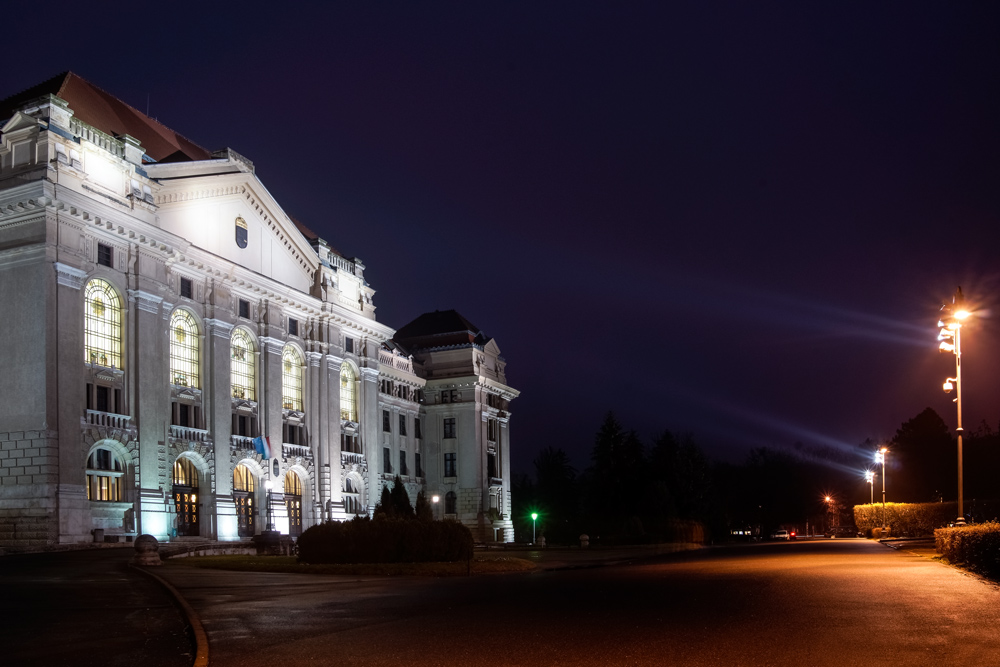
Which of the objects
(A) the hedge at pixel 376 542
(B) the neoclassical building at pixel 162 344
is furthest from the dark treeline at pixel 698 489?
(A) the hedge at pixel 376 542

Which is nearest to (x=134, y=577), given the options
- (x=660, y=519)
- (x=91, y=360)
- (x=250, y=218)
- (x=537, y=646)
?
(x=537, y=646)

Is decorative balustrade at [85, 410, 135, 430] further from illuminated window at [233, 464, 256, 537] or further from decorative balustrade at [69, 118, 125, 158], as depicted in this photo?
decorative balustrade at [69, 118, 125, 158]

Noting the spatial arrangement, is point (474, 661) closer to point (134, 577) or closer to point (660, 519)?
point (134, 577)

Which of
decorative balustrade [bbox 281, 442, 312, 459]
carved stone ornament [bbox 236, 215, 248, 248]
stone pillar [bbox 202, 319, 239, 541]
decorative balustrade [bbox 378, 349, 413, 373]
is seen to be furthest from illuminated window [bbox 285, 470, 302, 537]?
decorative balustrade [bbox 378, 349, 413, 373]

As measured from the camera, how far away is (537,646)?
1323 cm

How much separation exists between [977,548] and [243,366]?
148ft

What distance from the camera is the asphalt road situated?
1227 centimetres

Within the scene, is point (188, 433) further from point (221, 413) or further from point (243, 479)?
point (243, 479)

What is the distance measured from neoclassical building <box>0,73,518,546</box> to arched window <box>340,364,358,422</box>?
5.6 inches

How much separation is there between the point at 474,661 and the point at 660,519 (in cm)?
7864

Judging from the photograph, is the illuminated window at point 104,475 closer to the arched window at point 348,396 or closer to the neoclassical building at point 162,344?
the neoclassical building at point 162,344

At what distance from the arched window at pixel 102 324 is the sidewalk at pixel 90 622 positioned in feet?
76.1

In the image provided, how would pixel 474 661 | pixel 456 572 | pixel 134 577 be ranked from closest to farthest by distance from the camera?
pixel 474 661
pixel 134 577
pixel 456 572

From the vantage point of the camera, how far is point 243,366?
62344 mm
